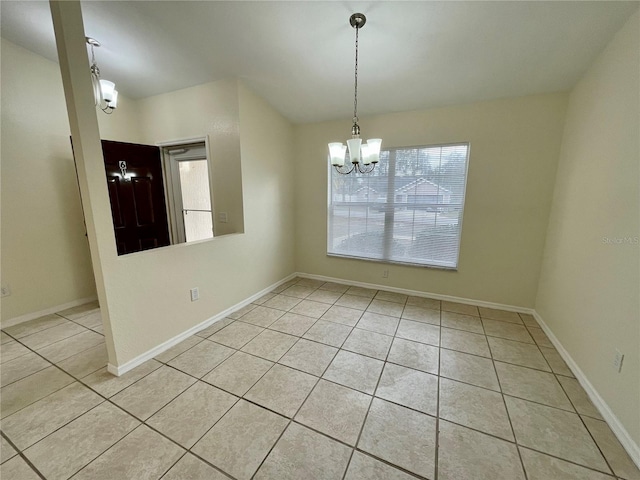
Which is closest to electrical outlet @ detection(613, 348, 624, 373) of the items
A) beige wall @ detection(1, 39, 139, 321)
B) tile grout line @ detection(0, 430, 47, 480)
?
tile grout line @ detection(0, 430, 47, 480)

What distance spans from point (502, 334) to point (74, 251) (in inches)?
191

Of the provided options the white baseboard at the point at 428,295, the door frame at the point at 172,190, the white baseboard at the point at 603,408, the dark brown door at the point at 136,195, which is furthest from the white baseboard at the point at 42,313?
the white baseboard at the point at 603,408

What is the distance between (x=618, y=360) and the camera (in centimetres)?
148

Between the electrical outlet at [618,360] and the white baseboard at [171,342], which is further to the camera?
the white baseboard at [171,342]

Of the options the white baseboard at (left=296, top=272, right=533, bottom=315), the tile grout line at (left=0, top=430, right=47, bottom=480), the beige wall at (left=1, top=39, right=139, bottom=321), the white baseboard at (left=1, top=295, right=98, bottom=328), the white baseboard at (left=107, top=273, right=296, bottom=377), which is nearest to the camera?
the tile grout line at (left=0, top=430, right=47, bottom=480)

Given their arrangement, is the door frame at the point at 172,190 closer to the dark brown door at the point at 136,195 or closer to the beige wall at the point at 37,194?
the dark brown door at the point at 136,195

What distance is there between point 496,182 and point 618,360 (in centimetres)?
187

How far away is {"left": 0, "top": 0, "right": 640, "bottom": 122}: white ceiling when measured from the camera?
1764 mm

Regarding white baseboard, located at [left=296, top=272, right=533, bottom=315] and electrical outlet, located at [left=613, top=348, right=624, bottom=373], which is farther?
white baseboard, located at [left=296, top=272, right=533, bottom=315]

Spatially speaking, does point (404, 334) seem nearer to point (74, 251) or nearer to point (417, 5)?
point (417, 5)

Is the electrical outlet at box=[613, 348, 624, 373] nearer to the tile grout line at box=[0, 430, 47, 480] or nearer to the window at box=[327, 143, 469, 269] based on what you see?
the window at box=[327, 143, 469, 269]

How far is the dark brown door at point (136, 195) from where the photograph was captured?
116 inches

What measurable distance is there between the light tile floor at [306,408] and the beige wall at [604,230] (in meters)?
0.29

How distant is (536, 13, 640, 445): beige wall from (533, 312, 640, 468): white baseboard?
4 cm
